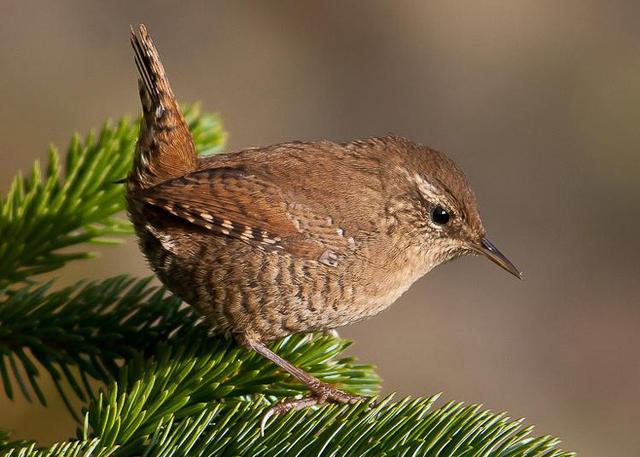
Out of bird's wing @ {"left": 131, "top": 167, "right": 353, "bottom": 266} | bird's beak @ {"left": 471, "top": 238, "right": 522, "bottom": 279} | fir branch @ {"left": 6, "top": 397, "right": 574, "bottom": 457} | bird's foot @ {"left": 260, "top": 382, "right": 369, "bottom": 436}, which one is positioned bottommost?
fir branch @ {"left": 6, "top": 397, "right": 574, "bottom": 457}

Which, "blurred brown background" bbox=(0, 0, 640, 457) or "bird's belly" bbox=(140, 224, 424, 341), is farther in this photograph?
"blurred brown background" bbox=(0, 0, 640, 457)

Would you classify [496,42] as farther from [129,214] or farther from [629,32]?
[129,214]

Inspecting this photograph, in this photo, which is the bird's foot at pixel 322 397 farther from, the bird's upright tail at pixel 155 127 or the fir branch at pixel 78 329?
the bird's upright tail at pixel 155 127

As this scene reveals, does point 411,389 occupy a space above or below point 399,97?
below

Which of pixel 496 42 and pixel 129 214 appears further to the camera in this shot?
pixel 496 42

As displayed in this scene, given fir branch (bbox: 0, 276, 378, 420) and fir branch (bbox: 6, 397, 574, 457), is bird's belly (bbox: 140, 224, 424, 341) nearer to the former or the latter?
fir branch (bbox: 0, 276, 378, 420)

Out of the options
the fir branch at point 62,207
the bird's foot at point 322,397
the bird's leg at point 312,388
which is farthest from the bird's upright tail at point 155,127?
the bird's foot at point 322,397

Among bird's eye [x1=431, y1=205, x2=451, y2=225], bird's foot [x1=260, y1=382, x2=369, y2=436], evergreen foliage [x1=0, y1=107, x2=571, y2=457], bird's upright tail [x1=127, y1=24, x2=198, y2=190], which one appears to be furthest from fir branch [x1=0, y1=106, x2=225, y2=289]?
bird's eye [x1=431, y1=205, x2=451, y2=225]

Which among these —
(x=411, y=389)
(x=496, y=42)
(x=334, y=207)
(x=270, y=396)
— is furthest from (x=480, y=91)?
(x=270, y=396)
